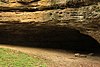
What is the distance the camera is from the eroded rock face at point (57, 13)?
38.5ft

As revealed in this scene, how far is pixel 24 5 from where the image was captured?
1308 cm

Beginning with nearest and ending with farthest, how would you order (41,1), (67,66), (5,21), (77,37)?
(67,66), (41,1), (5,21), (77,37)

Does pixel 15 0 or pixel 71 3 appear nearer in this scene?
pixel 71 3

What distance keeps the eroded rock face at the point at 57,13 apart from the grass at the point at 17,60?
2275 mm

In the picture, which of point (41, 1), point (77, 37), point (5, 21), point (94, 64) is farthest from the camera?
point (77, 37)

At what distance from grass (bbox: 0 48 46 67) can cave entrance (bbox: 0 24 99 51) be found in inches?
102

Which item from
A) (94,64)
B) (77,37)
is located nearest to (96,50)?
(77,37)

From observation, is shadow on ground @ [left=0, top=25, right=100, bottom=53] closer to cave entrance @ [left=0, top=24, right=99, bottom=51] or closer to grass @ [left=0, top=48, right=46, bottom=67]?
cave entrance @ [left=0, top=24, right=99, bottom=51]

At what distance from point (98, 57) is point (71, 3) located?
3773 mm

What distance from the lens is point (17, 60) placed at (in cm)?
1076

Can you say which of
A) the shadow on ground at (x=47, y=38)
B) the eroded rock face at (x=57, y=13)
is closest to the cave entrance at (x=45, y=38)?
the shadow on ground at (x=47, y=38)

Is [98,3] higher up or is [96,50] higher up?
[98,3]

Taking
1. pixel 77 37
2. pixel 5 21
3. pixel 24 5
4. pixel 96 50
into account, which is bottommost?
pixel 96 50

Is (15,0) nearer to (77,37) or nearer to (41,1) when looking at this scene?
(41,1)
